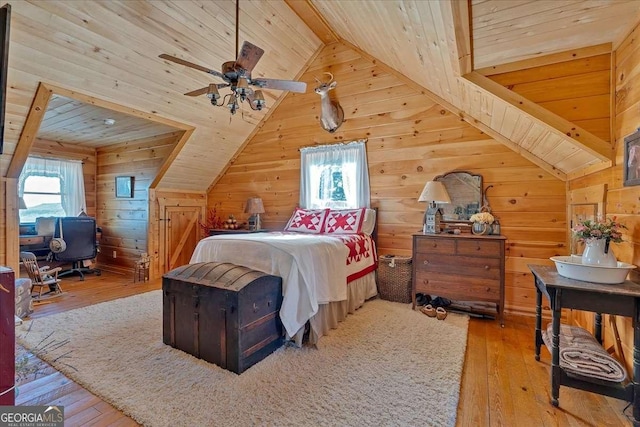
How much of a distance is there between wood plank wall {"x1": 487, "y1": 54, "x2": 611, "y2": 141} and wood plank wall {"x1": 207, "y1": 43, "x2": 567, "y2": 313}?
51.3 inches

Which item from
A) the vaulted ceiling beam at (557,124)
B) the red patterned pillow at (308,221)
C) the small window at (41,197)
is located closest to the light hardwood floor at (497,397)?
the vaulted ceiling beam at (557,124)

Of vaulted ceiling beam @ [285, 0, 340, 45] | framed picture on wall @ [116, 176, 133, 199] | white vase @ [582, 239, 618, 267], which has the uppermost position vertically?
vaulted ceiling beam @ [285, 0, 340, 45]

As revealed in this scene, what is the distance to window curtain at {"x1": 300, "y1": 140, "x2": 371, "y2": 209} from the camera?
4.06 meters

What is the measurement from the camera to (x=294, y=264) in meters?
2.32

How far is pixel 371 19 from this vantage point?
2.83 m

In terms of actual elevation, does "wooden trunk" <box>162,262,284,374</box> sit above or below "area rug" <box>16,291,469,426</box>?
above

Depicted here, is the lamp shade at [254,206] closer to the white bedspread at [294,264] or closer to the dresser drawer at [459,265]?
the white bedspread at [294,264]

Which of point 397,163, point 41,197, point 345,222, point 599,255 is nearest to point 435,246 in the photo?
point 345,222

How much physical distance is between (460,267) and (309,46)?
3.54m

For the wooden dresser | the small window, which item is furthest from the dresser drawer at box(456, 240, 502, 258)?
the small window

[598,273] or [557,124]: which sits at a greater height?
[557,124]

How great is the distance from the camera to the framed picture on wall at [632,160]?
1603 mm

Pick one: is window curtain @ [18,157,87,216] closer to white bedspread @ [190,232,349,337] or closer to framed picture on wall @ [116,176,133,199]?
framed picture on wall @ [116,176,133,199]

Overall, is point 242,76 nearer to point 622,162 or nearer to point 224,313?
point 224,313
